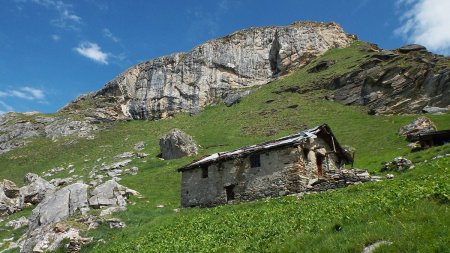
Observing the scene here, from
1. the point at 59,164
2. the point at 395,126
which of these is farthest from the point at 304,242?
the point at 59,164

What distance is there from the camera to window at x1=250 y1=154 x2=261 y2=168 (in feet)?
102

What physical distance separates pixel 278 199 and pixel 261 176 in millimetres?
5094

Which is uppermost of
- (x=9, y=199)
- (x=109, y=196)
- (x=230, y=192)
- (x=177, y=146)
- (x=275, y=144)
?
(x=177, y=146)

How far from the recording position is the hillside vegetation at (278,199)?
11680 millimetres

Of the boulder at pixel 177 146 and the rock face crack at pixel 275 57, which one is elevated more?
the rock face crack at pixel 275 57

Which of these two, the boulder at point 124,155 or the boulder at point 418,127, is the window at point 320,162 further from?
the boulder at point 124,155

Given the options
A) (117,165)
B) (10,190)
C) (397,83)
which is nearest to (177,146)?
(117,165)

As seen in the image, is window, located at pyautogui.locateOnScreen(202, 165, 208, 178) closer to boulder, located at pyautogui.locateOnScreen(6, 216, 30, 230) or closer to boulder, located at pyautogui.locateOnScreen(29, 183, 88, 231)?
boulder, located at pyautogui.locateOnScreen(29, 183, 88, 231)

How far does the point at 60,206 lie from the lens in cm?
3531

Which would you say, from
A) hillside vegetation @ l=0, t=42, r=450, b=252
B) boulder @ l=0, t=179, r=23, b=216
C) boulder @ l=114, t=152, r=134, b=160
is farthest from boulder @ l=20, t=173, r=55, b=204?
boulder @ l=114, t=152, r=134, b=160

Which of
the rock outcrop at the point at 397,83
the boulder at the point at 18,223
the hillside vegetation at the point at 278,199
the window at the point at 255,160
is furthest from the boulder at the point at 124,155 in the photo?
the window at the point at 255,160

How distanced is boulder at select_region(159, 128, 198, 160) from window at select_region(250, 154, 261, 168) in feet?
109

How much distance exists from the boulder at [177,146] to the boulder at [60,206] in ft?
87.3

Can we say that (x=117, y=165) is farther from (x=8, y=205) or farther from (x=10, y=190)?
(x=8, y=205)
